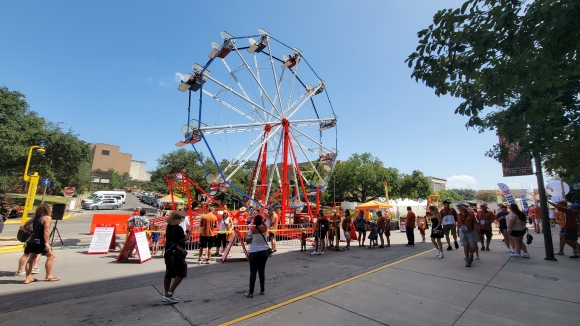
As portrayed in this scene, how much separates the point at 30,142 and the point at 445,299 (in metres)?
37.8

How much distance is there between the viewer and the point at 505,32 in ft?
12.0

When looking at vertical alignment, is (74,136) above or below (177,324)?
above

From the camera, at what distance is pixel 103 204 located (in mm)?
39281

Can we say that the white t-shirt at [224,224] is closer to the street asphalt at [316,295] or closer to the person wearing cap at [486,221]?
the street asphalt at [316,295]

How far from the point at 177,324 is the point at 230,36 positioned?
15520 mm

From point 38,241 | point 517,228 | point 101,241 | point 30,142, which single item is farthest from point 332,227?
point 30,142

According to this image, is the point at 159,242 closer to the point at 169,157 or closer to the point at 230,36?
the point at 230,36

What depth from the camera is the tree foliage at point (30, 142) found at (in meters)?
25.0

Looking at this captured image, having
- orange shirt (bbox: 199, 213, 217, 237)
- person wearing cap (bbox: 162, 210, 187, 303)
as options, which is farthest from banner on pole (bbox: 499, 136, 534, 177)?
person wearing cap (bbox: 162, 210, 187, 303)

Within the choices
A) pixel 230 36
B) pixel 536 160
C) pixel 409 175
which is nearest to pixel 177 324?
pixel 536 160

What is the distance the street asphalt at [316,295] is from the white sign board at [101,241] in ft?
6.15

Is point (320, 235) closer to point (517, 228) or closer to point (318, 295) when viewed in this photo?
point (318, 295)

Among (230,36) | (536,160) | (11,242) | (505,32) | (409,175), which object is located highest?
(230,36)

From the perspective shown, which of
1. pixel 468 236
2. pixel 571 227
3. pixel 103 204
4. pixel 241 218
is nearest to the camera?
pixel 468 236
